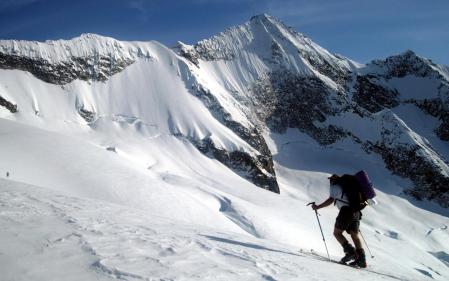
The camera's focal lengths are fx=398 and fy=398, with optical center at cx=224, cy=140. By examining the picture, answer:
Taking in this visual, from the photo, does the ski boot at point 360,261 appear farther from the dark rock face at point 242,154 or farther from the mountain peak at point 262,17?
the mountain peak at point 262,17

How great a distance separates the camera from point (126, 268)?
5031mm

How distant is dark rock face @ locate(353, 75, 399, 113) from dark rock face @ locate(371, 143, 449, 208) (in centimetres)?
1613

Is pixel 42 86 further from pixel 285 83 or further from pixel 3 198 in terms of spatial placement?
pixel 3 198

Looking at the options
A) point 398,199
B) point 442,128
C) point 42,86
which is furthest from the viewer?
point 442,128

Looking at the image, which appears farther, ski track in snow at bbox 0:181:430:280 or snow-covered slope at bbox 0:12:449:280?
snow-covered slope at bbox 0:12:449:280

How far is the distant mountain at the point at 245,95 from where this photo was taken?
62.9 meters

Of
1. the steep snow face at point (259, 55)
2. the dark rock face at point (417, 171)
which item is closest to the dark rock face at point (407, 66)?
the steep snow face at point (259, 55)

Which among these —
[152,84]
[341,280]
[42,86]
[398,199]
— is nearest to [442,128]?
[398,199]

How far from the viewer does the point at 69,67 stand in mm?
68250

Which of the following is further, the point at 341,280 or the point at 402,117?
the point at 402,117

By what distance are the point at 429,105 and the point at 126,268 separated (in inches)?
4214

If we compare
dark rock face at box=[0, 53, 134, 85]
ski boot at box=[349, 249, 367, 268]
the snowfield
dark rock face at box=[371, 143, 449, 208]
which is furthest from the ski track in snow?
dark rock face at box=[371, 143, 449, 208]

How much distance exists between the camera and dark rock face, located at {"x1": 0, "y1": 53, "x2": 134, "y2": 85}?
209ft

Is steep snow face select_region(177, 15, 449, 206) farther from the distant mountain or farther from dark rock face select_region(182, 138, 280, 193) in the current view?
dark rock face select_region(182, 138, 280, 193)
